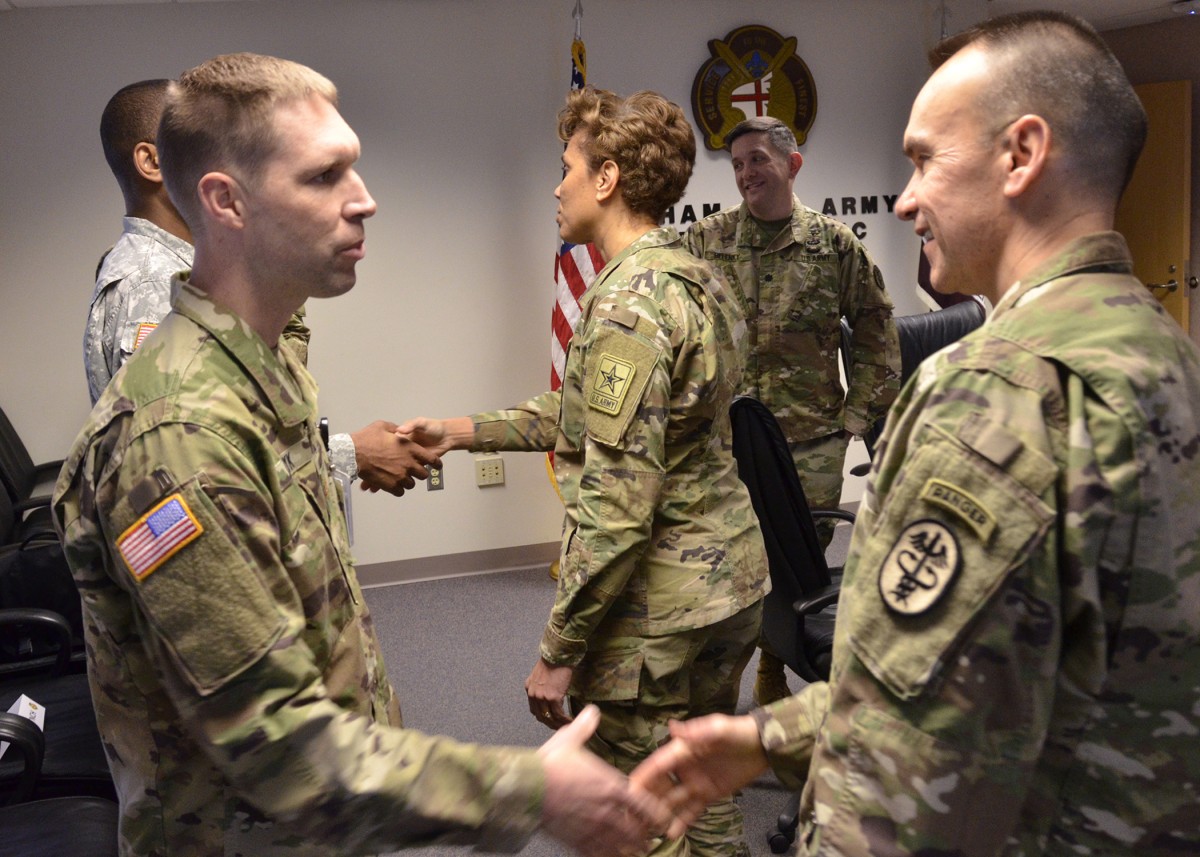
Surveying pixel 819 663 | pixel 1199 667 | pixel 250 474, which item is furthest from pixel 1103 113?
pixel 819 663

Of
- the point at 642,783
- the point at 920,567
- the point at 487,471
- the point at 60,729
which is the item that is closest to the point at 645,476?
the point at 642,783

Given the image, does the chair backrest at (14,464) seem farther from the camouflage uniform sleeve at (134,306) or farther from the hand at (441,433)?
the hand at (441,433)

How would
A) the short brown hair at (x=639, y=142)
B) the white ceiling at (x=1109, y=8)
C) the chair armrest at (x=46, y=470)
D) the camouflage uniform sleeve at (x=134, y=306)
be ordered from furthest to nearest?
the white ceiling at (x=1109, y=8), the chair armrest at (x=46, y=470), the camouflage uniform sleeve at (x=134, y=306), the short brown hair at (x=639, y=142)

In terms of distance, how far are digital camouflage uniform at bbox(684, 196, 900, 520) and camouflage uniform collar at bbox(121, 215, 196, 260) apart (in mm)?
1885

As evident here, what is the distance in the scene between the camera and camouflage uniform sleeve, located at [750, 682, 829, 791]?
1.17 meters

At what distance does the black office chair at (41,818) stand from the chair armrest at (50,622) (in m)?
0.46

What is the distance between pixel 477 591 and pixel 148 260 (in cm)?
260

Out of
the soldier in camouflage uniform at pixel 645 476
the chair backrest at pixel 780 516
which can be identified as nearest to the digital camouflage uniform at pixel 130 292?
the soldier in camouflage uniform at pixel 645 476

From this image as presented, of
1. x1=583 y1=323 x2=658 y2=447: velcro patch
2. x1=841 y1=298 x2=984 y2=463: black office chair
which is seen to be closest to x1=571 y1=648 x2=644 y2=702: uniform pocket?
x1=583 y1=323 x2=658 y2=447: velcro patch

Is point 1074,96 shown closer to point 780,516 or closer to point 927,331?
point 780,516

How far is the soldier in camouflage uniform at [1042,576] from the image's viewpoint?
0.83 m

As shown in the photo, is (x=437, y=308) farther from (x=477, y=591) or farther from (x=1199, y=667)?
(x=1199, y=667)

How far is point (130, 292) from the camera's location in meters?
2.09

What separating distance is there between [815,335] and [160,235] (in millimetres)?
2108
